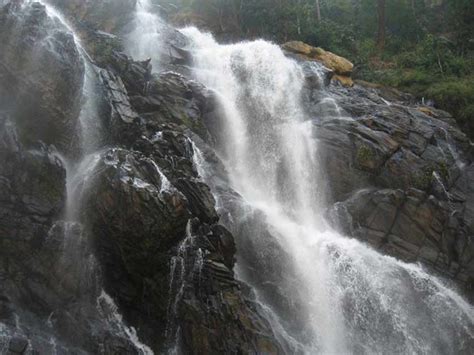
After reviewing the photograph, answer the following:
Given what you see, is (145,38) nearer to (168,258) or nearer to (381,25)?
(168,258)

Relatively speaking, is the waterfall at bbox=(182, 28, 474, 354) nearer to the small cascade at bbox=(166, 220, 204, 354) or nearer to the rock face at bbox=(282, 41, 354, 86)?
the small cascade at bbox=(166, 220, 204, 354)

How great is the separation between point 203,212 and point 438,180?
10.6 meters

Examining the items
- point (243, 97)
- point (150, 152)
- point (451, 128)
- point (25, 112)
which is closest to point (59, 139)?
point (25, 112)

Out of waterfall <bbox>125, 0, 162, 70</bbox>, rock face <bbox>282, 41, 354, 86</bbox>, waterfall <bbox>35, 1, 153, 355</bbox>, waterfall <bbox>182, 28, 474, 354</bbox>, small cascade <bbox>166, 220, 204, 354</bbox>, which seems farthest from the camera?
rock face <bbox>282, 41, 354, 86</bbox>

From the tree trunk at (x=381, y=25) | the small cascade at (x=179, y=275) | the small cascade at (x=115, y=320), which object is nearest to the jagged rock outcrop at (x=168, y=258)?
the small cascade at (x=179, y=275)

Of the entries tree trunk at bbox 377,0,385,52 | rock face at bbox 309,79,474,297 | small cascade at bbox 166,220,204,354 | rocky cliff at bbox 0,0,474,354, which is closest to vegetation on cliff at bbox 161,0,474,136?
tree trunk at bbox 377,0,385,52

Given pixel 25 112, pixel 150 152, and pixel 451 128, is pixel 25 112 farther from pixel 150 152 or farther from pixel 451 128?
pixel 451 128

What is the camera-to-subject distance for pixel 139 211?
547 inches

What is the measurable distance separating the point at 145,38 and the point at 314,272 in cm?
1906

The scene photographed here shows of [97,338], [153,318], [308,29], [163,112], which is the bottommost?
[97,338]

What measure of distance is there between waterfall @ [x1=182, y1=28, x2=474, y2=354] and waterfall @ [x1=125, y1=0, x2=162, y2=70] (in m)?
7.67

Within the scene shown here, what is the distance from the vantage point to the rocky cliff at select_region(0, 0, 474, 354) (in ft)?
44.0

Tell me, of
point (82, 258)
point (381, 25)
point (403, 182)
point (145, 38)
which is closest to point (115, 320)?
point (82, 258)

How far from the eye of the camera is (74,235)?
1454cm
